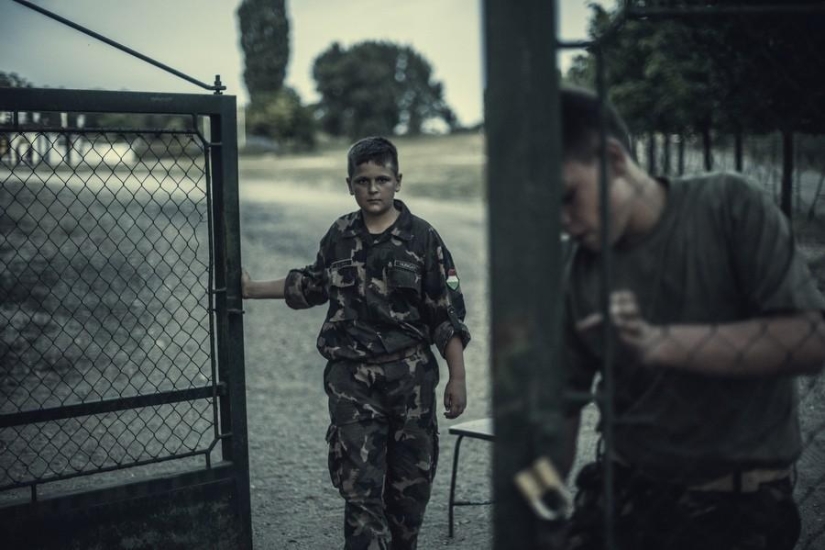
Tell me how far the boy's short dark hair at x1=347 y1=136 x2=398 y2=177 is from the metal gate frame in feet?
1.69

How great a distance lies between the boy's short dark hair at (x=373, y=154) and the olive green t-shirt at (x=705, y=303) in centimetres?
166

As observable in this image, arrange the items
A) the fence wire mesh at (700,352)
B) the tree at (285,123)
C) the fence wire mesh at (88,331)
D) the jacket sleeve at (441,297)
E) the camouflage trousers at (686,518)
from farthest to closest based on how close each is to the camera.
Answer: the tree at (285,123), the fence wire mesh at (88,331), the jacket sleeve at (441,297), the camouflage trousers at (686,518), the fence wire mesh at (700,352)

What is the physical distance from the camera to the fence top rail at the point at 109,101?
10.9 ft

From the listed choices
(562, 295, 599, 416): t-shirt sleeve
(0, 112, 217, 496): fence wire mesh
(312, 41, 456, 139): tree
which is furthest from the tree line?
(562, 295, 599, 416): t-shirt sleeve

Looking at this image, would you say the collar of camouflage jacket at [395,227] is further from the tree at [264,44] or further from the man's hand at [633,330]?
the tree at [264,44]

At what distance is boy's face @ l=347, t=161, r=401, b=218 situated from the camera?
137 inches

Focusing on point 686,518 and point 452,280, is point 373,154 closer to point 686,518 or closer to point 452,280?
point 452,280

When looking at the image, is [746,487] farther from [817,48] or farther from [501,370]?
[817,48]

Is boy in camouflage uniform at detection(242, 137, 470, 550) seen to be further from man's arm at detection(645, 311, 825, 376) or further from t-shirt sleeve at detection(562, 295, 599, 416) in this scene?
man's arm at detection(645, 311, 825, 376)

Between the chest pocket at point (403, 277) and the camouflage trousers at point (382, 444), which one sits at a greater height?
the chest pocket at point (403, 277)

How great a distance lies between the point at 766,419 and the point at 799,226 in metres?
→ 13.3

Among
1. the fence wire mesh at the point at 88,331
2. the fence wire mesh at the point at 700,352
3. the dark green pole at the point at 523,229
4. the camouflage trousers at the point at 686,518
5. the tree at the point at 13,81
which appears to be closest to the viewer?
the dark green pole at the point at 523,229

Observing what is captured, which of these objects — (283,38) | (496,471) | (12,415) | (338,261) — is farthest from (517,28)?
(283,38)

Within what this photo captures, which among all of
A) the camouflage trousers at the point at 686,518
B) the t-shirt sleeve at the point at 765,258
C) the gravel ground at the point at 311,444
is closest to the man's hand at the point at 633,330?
the t-shirt sleeve at the point at 765,258
